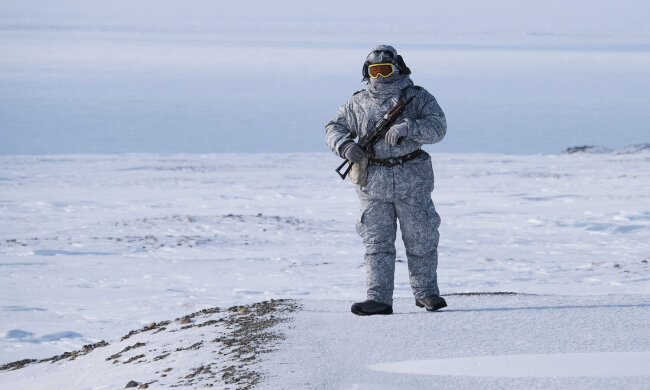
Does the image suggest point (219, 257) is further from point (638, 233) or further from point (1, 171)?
point (1, 171)

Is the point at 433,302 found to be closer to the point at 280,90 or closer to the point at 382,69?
the point at 382,69

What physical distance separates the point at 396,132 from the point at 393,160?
0.23 m

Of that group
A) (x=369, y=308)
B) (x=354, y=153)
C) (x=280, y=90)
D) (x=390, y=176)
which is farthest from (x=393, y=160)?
(x=280, y=90)

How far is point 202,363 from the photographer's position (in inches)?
167

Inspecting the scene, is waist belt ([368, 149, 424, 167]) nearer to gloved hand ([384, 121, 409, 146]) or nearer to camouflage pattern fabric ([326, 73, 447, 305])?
camouflage pattern fabric ([326, 73, 447, 305])

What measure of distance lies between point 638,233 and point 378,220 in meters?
6.14

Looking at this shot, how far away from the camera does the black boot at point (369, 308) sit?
193 inches

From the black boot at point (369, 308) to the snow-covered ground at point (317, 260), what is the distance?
97 mm

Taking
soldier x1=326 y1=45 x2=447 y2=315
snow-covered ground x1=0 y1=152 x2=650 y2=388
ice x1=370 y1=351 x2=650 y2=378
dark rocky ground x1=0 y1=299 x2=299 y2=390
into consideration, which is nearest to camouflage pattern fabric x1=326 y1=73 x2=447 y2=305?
soldier x1=326 y1=45 x2=447 y2=315

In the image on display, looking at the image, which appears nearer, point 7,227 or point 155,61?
point 7,227

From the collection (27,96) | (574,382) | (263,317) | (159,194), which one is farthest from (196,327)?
(27,96)

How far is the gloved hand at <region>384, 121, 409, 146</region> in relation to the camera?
15.3 feet

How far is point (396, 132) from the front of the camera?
4.67 metres

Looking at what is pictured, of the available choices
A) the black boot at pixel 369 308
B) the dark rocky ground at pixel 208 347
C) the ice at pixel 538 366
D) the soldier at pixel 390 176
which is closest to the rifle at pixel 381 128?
the soldier at pixel 390 176
